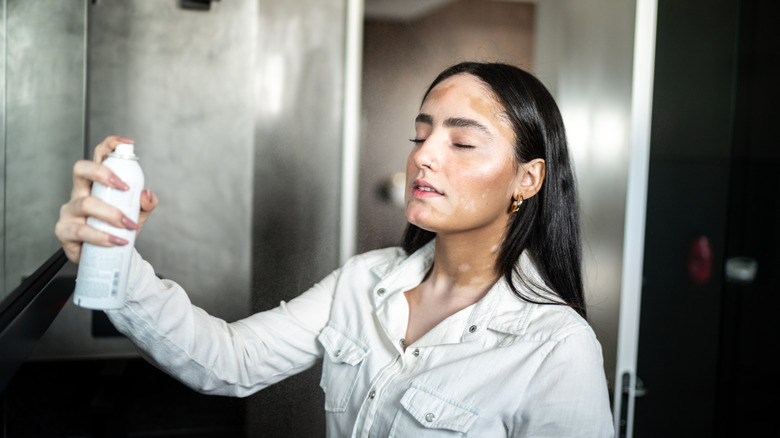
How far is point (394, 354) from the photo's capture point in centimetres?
109

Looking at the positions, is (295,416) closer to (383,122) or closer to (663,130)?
(383,122)

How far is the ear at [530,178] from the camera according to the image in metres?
1.12

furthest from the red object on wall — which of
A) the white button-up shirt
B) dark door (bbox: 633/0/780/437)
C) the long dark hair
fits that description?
the white button-up shirt

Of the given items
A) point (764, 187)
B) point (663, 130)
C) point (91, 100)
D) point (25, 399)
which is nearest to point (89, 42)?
point (91, 100)

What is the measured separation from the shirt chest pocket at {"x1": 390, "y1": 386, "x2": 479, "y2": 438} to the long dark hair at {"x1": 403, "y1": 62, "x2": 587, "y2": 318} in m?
0.24

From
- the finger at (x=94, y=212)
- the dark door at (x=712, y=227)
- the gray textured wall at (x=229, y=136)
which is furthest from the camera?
the dark door at (x=712, y=227)

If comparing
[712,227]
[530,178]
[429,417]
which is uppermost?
[530,178]

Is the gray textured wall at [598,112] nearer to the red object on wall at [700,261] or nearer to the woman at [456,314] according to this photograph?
the red object on wall at [700,261]

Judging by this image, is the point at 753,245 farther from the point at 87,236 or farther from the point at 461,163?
the point at 87,236

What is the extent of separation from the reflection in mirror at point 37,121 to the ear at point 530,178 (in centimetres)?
82

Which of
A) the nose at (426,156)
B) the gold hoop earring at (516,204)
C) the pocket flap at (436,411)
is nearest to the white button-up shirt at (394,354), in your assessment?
the pocket flap at (436,411)

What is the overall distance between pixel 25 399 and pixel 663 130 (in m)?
1.65

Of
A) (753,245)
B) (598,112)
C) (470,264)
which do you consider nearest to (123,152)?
(470,264)

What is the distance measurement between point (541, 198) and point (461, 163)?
0.18 metres
